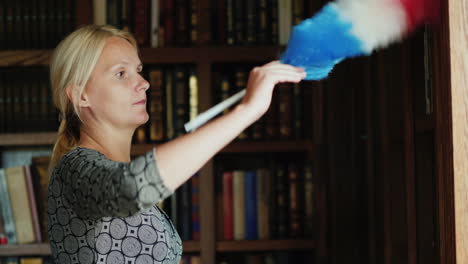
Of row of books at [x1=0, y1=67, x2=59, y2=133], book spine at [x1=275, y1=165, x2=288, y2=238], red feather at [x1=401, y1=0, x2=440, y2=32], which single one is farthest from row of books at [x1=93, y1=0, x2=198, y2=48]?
red feather at [x1=401, y1=0, x2=440, y2=32]

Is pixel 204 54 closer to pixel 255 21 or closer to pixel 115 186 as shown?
pixel 255 21

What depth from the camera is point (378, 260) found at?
167 cm

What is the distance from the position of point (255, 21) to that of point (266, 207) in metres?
0.67

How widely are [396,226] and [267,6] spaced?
3.37 feet

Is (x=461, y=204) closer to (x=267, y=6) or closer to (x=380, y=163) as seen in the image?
(x=380, y=163)

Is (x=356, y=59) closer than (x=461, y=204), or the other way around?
(x=461, y=204)

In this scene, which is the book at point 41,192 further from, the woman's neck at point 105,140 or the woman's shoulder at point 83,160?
the woman's shoulder at point 83,160

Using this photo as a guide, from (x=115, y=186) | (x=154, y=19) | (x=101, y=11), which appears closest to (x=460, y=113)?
(x=115, y=186)

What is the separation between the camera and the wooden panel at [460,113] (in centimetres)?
98

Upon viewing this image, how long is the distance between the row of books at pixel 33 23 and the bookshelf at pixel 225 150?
8 centimetres

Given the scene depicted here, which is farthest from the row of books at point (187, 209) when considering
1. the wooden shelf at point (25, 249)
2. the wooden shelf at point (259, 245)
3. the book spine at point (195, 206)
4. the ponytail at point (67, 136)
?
the ponytail at point (67, 136)

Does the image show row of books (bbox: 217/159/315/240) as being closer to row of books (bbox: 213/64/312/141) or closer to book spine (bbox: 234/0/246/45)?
row of books (bbox: 213/64/312/141)

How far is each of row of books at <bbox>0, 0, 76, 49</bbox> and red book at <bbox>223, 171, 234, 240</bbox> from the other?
80 cm

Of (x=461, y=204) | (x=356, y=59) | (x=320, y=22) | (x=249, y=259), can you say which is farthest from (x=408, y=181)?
(x=249, y=259)
